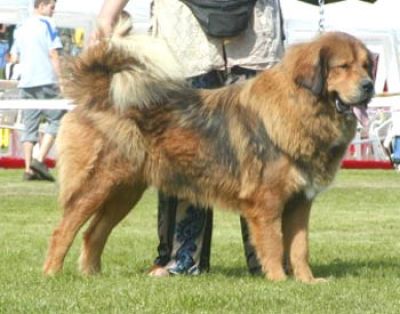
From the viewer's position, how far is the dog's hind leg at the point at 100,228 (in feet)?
23.8

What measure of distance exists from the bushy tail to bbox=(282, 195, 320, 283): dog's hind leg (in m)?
0.98

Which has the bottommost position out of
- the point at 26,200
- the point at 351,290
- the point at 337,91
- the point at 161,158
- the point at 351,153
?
the point at 351,153

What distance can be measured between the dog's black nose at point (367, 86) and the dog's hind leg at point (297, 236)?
77 cm

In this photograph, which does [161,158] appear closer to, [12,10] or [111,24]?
[111,24]

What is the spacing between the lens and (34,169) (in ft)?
48.2

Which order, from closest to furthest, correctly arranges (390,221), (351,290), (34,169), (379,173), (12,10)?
(351,290)
(390,221)
(34,169)
(379,173)
(12,10)

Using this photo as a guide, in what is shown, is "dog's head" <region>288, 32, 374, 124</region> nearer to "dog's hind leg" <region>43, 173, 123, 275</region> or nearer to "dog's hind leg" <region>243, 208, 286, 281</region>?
"dog's hind leg" <region>243, 208, 286, 281</region>

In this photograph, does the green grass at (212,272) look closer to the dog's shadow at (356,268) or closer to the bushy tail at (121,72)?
the dog's shadow at (356,268)

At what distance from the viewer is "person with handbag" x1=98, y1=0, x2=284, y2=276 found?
7.09 meters

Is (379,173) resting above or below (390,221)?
below

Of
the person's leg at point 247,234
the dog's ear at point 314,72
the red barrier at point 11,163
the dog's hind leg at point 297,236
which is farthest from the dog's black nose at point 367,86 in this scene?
the red barrier at point 11,163

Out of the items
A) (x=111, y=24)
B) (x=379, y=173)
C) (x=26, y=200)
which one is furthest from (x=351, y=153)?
(x=111, y=24)

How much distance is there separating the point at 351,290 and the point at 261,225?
68 cm

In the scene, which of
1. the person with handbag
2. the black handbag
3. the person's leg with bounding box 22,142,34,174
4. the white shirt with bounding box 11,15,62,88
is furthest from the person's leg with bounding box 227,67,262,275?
the white shirt with bounding box 11,15,62,88
